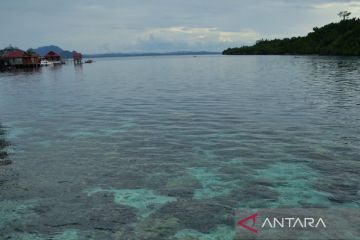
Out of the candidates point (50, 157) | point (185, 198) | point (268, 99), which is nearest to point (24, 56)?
point (268, 99)

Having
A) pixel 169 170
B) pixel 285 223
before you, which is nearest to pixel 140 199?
pixel 169 170

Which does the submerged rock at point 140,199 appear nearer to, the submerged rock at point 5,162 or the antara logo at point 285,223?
the antara logo at point 285,223

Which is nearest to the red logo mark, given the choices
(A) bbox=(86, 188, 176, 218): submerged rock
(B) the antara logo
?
(B) the antara logo

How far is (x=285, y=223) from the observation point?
10945 millimetres

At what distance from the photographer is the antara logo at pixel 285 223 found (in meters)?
10.8

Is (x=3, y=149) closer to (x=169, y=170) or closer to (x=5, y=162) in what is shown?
(x=5, y=162)

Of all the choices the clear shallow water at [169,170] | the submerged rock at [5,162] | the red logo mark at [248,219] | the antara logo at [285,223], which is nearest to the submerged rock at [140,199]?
the clear shallow water at [169,170]

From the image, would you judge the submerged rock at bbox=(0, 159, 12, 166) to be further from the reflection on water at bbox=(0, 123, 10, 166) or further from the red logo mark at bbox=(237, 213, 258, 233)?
the red logo mark at bbox=(237, 213, 258, 233)

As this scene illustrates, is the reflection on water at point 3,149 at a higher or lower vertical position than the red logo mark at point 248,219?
higher

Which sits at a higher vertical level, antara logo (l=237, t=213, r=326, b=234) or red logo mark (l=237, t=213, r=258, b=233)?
antara logo (l=237, t=213, r=326, b=234)

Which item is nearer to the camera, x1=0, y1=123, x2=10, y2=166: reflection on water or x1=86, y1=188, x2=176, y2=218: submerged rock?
x1=86, y1=188, x2=176, y2=218: submerged rock

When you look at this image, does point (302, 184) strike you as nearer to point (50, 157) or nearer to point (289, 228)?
point (289, 228)

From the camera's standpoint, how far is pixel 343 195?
12.9 meters

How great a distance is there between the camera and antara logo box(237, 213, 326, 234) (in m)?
10.8
